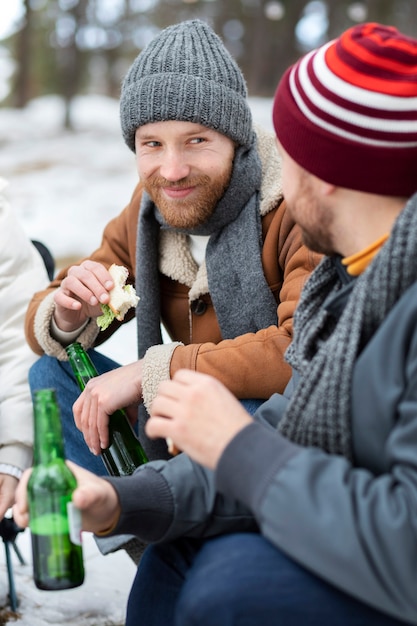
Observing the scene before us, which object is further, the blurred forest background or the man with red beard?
the blurred forest background

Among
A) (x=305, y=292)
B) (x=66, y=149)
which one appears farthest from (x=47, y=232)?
(x=305, y=292)

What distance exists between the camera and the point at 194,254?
10.0ft

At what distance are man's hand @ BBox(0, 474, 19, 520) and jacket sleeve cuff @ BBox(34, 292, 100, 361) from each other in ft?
1.45

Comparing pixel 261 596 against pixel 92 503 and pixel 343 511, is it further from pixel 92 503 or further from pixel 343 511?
pixel 92 503

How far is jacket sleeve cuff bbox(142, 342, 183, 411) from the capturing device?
254cm

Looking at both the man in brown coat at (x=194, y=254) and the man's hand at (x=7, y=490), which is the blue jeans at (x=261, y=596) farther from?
the man's hand at (x=7, y=490)

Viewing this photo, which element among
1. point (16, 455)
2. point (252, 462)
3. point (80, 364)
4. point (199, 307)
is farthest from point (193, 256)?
point (252, 462)

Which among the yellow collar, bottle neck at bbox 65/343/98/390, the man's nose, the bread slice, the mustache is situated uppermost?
the yellow collar

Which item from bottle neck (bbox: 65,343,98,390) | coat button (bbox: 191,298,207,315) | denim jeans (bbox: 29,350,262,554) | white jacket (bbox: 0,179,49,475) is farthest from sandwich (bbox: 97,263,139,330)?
white jacket (bbox: 0,179,49,475)

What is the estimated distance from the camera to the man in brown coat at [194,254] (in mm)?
2564

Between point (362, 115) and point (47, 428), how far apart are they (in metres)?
0.94

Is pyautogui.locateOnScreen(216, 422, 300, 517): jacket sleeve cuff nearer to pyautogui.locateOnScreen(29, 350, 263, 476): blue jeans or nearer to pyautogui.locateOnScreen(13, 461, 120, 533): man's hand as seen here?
pyautogui.locateOnScreen(13, 461, 120, 533): man's hand

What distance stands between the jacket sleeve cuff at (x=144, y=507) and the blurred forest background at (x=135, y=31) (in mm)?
14566

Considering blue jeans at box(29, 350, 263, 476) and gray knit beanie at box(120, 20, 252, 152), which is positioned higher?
gray knit beanie at box(120, 20, 252, 152)
